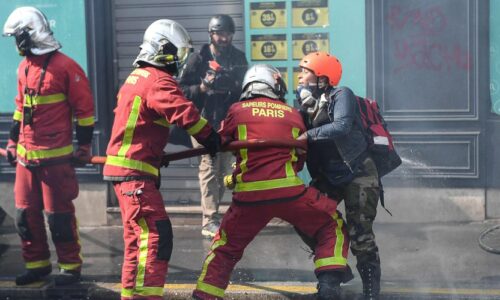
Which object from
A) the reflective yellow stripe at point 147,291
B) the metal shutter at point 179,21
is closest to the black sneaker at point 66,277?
the reflective yellow stripe at point 147,291

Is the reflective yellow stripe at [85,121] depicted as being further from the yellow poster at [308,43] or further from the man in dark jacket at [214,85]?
the yellow poster at [308,43]

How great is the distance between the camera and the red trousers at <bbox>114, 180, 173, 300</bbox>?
18.2 ft

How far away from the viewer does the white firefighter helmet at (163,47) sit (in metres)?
5.78

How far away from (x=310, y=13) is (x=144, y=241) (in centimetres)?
366

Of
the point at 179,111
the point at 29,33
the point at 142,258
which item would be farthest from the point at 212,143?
the point at 29,33

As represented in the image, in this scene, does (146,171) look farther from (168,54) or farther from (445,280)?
(445,280)

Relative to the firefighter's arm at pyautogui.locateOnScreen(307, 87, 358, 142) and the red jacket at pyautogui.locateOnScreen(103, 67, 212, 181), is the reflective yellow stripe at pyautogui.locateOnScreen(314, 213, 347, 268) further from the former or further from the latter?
the red jacket at pyautogui.locateOnScreen(103, 67, 212, 181)

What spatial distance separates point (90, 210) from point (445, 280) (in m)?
3.97

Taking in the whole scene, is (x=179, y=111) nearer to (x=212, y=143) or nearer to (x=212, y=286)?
(x=212, y=143)

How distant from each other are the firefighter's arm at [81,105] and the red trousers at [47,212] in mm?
212

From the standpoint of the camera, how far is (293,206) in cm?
569

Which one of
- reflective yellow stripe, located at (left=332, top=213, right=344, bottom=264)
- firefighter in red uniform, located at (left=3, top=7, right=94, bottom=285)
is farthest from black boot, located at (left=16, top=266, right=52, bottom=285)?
reflective yellow stripe, located at (left=332, top=213, right=344, bottom=264)

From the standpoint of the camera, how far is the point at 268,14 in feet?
28.1

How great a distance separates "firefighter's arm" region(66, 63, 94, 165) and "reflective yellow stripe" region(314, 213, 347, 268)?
6.88 ft
